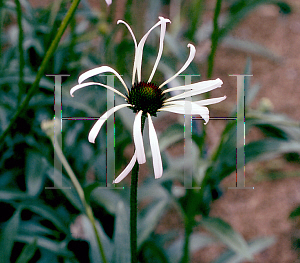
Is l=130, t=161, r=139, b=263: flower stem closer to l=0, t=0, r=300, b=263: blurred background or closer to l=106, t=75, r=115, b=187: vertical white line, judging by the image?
l=0, t=0, r=300, b=263: blurred background

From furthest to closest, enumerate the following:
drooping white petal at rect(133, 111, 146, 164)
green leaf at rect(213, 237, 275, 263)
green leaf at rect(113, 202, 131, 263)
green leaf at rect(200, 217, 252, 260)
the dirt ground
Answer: the dirt ground < green leaf at rect(213, 237, 275, 263) < green leaf at rect(200, 217, 252, 260) < green leaf at rect(113, 202, 131, 263) < drooping white petal at rect(133, 111, 146, 164)

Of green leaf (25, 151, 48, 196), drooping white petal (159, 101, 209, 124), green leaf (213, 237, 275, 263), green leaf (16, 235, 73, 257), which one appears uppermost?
drooping white petal (159, 101, 209, 124)

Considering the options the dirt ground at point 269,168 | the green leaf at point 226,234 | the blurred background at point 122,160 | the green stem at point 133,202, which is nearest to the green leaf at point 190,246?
the blurred background at point 122,160

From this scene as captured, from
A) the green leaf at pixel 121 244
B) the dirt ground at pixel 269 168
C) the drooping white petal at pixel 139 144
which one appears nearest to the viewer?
the drooping white petal at pixel 139 144

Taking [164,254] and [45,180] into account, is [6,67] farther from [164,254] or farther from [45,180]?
[164,254]

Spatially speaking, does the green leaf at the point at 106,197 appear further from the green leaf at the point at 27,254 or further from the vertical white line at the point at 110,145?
the green leaf at the point at 27,254

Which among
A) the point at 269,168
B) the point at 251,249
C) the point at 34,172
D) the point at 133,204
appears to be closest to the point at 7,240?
the point at 34,172

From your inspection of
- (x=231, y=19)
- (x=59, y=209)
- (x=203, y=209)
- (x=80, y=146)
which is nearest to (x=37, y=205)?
(x=59, y=209)

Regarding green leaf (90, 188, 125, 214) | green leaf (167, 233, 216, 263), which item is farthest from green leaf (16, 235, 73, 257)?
green leaf (167, 233, 216, 263)
